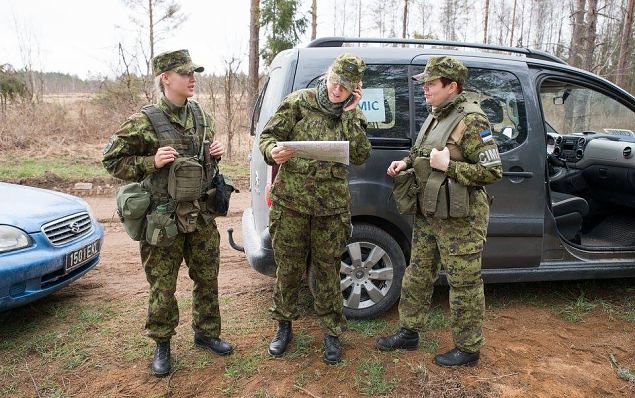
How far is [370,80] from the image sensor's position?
3.28m

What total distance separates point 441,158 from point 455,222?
401 mm

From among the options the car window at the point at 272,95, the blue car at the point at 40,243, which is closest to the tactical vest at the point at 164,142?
the car window at the point at 272,95

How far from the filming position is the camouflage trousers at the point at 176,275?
9.03ft

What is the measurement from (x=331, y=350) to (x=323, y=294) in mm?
358

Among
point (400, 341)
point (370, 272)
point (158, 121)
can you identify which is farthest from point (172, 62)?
point (400, 341)

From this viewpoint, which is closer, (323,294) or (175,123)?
(175,123)

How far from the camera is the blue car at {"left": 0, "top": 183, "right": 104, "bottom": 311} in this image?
303 cm

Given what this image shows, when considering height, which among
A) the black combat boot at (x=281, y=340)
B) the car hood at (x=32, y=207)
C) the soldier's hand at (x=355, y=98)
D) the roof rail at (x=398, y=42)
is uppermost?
the roof rail at (x=398, y=42)

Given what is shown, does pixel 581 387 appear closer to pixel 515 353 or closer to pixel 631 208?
pixel 515 353

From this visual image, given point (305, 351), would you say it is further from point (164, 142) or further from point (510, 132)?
point (510, 132)

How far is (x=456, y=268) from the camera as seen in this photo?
2768 mm

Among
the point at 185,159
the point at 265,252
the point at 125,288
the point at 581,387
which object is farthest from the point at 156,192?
the point at 581,387

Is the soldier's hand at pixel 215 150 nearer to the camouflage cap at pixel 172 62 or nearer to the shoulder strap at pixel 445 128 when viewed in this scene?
the camouflage cap at pixel 172 62

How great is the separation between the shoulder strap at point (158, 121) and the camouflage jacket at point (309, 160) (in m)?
0.54
